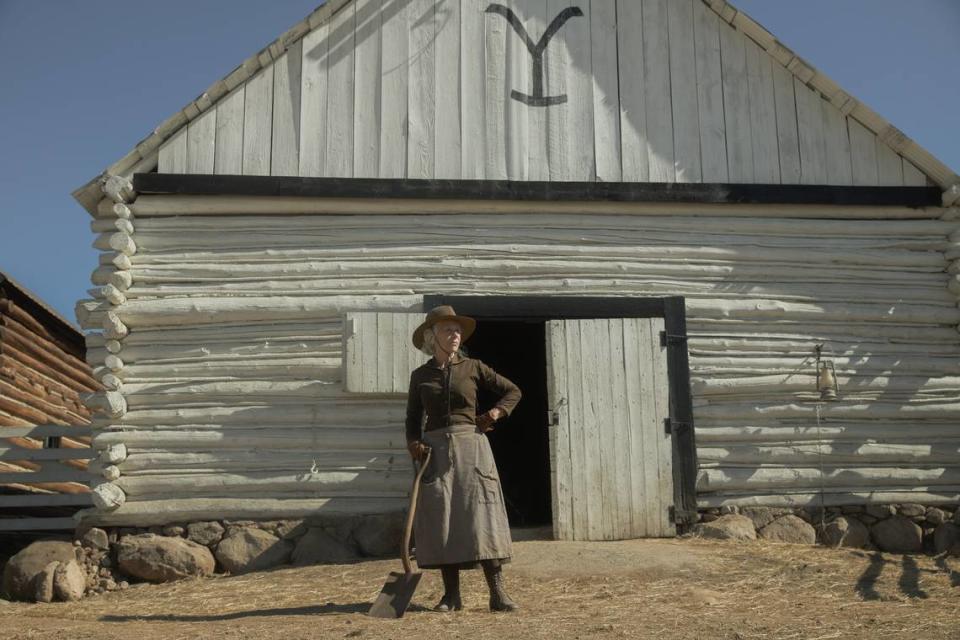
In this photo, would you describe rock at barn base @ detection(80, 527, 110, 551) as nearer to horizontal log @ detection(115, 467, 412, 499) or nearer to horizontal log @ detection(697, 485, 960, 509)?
horizontal log @ detection(115, 467, 412, 499)

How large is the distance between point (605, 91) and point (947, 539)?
17.2ft

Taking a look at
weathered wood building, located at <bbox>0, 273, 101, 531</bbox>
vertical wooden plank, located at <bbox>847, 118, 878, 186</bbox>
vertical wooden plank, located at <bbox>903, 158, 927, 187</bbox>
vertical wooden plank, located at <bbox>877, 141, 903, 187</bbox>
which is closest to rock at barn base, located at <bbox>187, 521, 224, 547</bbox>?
weathered wood building, located at <bbox>0, 273, 101, 531</bbox>

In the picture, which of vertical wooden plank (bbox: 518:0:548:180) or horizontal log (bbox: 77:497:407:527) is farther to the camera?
vertical wooden plank (bbox: 518:0:548:180)

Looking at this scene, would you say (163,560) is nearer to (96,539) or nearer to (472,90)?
(96,539)

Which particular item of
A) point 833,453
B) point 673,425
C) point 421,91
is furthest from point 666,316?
point 421,91

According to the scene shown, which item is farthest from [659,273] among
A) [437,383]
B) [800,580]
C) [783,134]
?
[437,383]

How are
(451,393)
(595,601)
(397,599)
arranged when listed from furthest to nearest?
(595,601) < (451,393) < (397,599)

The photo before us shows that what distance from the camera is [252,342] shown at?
411 inches

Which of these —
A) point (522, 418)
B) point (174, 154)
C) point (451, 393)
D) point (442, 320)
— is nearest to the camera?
point (451, 393)

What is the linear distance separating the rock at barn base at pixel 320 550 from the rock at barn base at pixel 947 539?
5.24m

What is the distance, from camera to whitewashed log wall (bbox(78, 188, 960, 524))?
10234mm

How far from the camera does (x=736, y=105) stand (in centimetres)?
1128

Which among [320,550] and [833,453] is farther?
[833,453]

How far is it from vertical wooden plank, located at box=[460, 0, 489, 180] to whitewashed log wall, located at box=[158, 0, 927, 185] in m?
0.01
